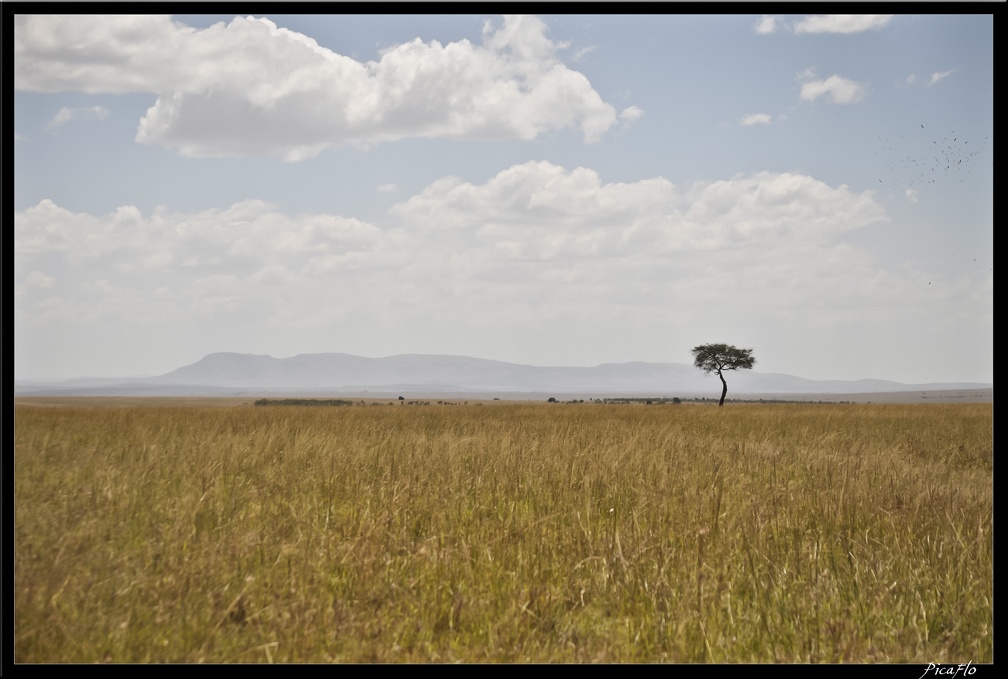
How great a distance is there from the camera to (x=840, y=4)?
15.8 feet

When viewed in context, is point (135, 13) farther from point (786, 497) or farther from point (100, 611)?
point (786, 497)

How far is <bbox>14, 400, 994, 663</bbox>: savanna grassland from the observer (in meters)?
3.86

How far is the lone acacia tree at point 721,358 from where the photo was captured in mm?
74250
